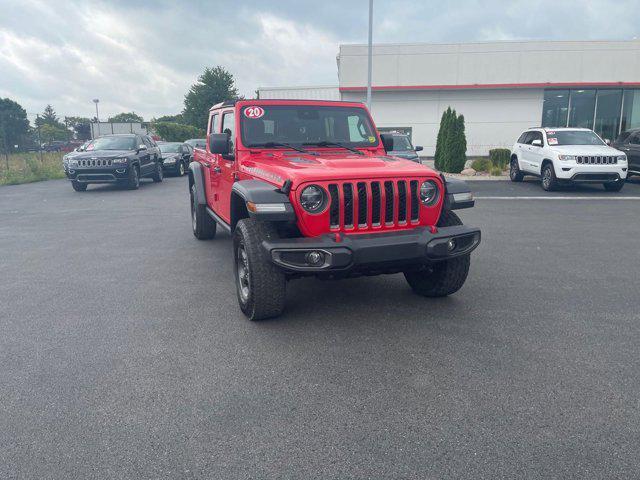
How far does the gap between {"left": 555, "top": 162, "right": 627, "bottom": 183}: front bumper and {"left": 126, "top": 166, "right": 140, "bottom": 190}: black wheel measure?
40.4 ft

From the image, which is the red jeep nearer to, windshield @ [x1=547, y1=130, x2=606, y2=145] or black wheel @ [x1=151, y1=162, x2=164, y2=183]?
windshield @ [x1=547, y1=130, x2=606, y2=145]

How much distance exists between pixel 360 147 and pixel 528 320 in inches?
99.8

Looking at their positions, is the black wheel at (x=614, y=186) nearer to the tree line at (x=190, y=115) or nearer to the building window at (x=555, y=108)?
the building window at (x=555, y=108)

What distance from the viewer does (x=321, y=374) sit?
11.4ft

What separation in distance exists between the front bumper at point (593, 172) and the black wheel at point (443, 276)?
32.8 ft

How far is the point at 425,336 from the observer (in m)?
4.09

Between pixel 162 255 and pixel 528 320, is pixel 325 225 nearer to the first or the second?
pixel 528 320

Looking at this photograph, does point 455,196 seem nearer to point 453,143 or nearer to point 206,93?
point 453,143

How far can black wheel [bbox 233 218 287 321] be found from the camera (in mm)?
4125

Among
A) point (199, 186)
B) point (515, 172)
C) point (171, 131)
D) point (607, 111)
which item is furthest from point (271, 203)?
point (171, 131)

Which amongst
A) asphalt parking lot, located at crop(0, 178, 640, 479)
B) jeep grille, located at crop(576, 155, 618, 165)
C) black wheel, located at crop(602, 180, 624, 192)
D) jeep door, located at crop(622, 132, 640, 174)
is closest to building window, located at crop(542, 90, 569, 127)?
jeep door, located at crop(622, 132, 640, 174)

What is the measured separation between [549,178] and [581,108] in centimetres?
1661

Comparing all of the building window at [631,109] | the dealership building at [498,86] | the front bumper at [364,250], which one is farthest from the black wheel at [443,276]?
the building window at [631,109]

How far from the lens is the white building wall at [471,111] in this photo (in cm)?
2747
